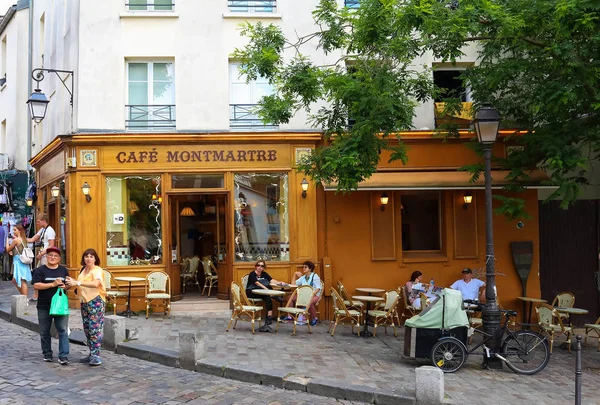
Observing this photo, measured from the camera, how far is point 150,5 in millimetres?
15430

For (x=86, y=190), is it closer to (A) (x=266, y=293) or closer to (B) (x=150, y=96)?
(B) (x=150, y=96)

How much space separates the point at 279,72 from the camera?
1237 cm

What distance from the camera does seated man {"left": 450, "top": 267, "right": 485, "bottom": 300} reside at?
1417cm

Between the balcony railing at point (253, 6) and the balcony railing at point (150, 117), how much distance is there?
2.74 m

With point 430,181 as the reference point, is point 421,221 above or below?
below

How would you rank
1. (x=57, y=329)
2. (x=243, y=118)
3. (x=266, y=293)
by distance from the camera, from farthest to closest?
1. (x=243, y=118)
2. (x=266, y=293)
3. (x=57, y=329)

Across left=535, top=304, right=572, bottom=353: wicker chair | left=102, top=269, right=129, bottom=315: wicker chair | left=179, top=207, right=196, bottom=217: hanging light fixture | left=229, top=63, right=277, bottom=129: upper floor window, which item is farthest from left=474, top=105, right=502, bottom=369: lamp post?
left=179, top=207, right=196, bottom=217: hanging light fixture

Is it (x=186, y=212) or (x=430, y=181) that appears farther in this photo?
(x=186, y=212)

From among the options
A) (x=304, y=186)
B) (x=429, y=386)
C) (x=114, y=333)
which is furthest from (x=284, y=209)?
(x=429, y=386)

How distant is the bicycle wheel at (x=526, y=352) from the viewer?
400 inches

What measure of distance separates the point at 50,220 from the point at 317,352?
34.9ft

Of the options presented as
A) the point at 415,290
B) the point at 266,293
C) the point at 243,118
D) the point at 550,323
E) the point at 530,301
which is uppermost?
the point at 243,118

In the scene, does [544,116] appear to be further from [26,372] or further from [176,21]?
[26,372]

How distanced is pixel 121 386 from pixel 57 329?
5.02 ft
